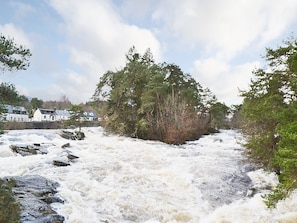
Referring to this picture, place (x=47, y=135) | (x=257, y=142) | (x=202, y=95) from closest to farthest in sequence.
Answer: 1. (x=257, y=142)
2. (x=47, y=135)
3. (x=202, y=95)

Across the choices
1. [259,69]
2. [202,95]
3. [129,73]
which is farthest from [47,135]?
[202,95]

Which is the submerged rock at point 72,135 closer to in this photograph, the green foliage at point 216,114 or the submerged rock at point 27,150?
the submerged rock at point 27,150

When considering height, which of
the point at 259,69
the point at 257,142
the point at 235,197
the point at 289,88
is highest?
the point at 259,69

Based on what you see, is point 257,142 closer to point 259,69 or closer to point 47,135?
point 259,69

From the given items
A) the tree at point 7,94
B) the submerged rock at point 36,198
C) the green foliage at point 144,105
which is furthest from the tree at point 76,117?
the tree at point 7,94

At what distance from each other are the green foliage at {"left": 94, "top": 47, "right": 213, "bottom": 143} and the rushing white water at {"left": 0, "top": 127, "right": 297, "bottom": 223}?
32.2 ft

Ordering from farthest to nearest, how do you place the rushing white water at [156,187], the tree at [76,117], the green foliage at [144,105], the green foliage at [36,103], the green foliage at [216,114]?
the green foliage at [36,103]
the green foliage at [216,114]
the tree at [76,117]
the green foliage at [144,105]
the rushing white water at [156,187]

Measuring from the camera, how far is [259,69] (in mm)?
10461

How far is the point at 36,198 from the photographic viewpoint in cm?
802

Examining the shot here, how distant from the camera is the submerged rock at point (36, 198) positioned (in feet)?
21.9

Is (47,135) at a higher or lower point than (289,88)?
lower

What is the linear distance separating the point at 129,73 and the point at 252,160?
18643 mm

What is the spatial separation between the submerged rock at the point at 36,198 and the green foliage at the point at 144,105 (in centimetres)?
1594

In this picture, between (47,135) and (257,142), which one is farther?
(47,135)
